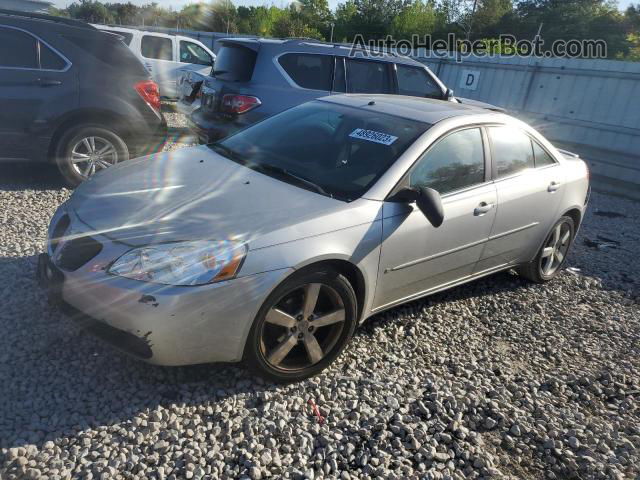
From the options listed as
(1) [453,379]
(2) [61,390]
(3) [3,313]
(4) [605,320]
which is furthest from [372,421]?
(4) [605,320]

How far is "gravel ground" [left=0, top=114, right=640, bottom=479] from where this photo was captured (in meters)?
2.48

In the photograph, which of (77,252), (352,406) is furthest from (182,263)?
(352,406)

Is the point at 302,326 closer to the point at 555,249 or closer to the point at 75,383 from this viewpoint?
the point at 75,383

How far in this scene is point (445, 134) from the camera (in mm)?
3660

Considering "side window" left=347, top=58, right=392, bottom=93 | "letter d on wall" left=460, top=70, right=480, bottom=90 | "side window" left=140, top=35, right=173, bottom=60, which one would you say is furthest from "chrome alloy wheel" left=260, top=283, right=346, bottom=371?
"letter d on wall" left=460, top=70, right=480, bottom=90

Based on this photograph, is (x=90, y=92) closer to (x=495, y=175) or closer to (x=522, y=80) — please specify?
(x=495, y=175)

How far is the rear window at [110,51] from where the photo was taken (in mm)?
5781

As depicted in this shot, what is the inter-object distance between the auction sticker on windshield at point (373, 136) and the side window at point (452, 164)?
266mm

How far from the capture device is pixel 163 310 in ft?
8.36

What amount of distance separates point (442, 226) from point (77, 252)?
228 cm

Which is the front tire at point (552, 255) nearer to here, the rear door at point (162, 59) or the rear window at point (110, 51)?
the rear window at point (110, 51)

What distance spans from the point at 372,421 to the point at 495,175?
2158 millimetres

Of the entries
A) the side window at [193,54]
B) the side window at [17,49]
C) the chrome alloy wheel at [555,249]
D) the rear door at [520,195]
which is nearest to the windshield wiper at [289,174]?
the rear door at [520,195]

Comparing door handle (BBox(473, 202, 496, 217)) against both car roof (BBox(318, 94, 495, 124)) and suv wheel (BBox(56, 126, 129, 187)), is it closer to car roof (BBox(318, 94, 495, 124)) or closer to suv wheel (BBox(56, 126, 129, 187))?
car roof (BBox(318, 94, 495, 124))
